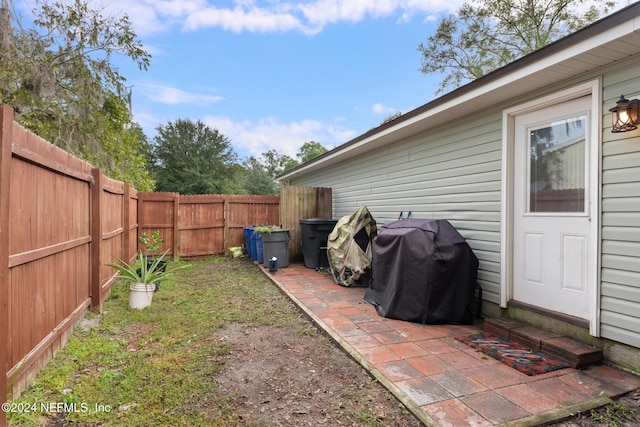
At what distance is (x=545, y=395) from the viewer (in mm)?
2250

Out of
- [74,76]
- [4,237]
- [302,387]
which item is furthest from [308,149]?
[4,237]

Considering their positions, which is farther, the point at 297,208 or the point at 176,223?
the point at 176,223

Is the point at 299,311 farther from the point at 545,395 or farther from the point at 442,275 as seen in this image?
the point at 545,395

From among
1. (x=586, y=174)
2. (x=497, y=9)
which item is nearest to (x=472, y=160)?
(x=586, y=174)

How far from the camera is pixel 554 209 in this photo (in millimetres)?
3264

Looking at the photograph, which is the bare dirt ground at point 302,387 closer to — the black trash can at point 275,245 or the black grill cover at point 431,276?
the black grill cover at point 431,276

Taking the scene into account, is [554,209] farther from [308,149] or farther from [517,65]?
[308,149]

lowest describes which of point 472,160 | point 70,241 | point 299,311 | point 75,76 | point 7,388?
point 299,311

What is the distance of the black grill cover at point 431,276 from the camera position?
11.8ft

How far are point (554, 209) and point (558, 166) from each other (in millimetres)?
418

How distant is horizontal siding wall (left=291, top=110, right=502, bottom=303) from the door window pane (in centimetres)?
37

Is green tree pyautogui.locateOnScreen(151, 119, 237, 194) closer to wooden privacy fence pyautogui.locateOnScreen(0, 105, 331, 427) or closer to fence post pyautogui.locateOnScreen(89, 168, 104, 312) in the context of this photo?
wooden privacy fence pyautogui.locateOnScreen(0, 105, 331, 427)

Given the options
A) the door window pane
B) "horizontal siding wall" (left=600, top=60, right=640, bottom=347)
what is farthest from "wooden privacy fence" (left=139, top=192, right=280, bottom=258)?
"horizontal siding wall" (left=600, top=60, right=640, bottom=347)

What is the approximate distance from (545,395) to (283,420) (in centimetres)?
174
